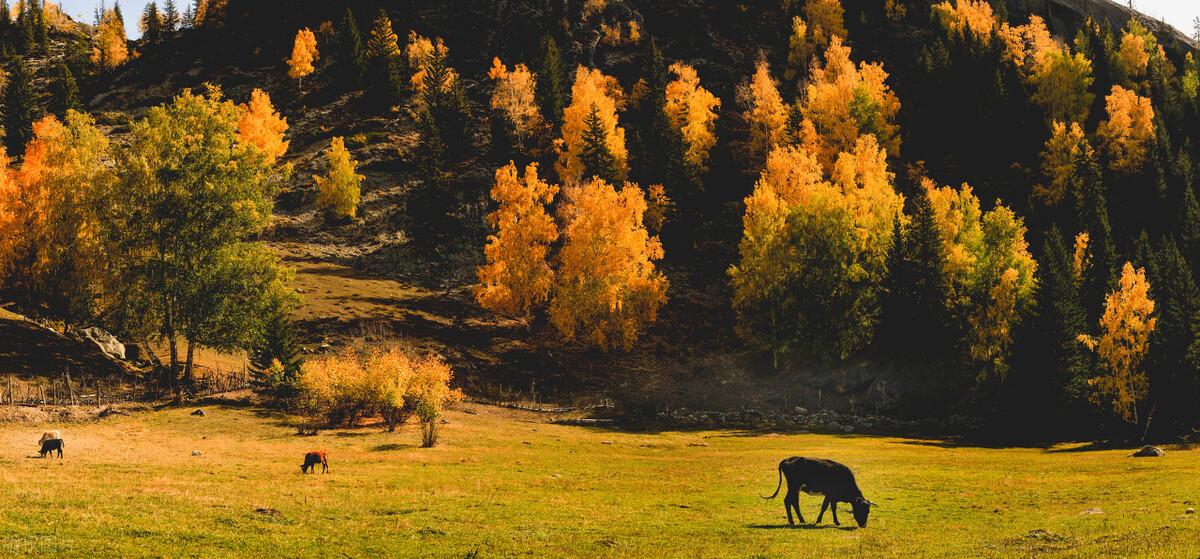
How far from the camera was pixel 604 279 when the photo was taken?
78.8 metres

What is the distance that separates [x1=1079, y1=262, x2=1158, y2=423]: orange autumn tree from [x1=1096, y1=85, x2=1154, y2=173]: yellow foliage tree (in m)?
57.7

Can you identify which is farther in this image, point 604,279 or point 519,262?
point 519,262

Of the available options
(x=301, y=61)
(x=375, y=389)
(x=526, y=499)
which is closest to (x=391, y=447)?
(x=375, y=389)

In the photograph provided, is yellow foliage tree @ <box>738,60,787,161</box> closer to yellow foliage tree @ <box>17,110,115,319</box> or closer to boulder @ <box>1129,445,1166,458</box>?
boulder @ <box>1129,445,1166,458</box>

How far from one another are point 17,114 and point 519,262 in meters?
93.7

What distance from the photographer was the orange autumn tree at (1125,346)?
5925cm

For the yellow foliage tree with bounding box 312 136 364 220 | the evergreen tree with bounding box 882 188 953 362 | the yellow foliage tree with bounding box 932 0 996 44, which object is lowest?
the evergreen tree with bounding box 882 188 953 362

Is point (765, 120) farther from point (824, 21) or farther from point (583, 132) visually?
point (824, 21)

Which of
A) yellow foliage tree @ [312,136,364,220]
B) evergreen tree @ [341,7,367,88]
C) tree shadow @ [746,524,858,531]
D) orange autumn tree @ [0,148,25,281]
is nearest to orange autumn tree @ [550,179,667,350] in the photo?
yellow foliage tree @ [312,136,364,220]

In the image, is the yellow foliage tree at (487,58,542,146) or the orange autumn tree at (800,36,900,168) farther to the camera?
the yellow foliage tree at (487,58,542,146)

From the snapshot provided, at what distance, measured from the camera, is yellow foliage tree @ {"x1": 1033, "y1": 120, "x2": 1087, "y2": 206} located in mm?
102438

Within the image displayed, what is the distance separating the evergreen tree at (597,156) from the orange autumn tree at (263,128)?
41.1 meters

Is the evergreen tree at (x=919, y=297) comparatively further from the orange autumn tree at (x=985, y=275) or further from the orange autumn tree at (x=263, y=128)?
the orange autumn tree at (x=263, y=128)

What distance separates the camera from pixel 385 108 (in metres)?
144
